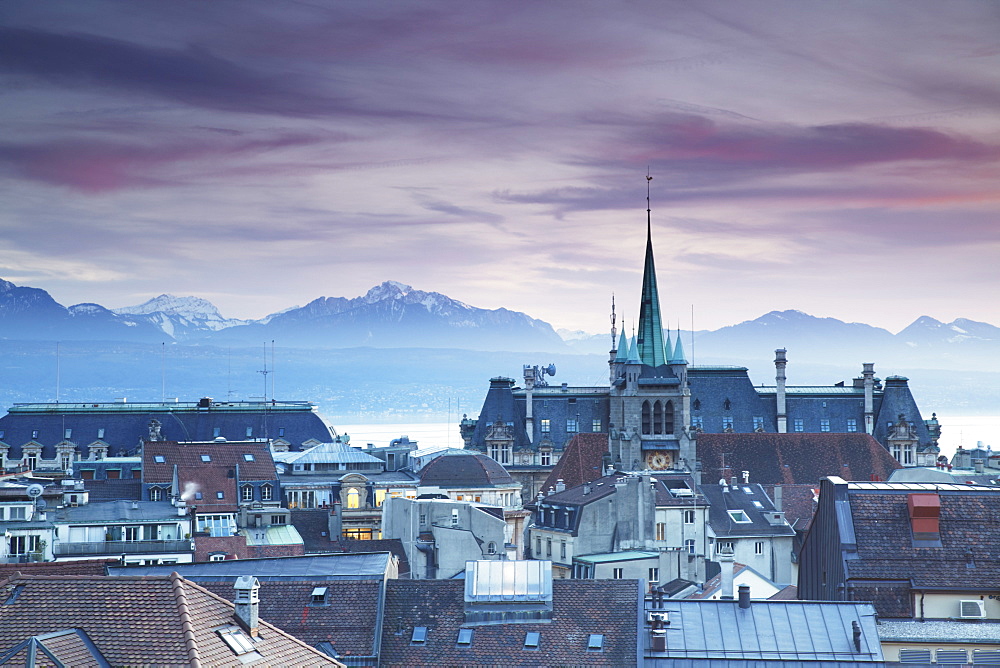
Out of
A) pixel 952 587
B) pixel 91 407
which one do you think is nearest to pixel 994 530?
pixel 952 587

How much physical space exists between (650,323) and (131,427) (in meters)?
56.1

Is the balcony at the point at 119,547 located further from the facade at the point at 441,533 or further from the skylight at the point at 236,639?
the skylight at the point at 236,639

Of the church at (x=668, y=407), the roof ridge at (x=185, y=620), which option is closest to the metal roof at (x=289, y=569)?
the roof ridge at (x=185, y=620)

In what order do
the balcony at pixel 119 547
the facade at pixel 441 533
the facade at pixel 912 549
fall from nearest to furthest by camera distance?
the facade at pixel 912 549
the balcony at pixel 119 547
the facade at pixel 441 533

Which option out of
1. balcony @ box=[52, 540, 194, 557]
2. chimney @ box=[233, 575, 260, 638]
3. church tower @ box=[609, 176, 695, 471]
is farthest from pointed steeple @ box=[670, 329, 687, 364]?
chimney @ box=[233, 575, 260, 638]

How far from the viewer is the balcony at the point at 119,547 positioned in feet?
282

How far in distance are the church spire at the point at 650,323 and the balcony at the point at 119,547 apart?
3674 inches

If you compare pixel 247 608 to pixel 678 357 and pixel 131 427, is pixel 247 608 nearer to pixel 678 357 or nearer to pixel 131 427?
pixel 131 427

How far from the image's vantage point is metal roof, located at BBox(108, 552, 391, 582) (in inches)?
2405

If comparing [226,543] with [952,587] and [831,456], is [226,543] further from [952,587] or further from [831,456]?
[831,456]

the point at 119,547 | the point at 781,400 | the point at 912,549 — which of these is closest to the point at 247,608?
the point at 912,549

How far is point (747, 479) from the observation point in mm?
148500

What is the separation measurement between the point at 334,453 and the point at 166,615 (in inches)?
4069

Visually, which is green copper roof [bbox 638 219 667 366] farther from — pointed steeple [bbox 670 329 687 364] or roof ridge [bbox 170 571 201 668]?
roof ridge [bbox 170 571 201 668]
